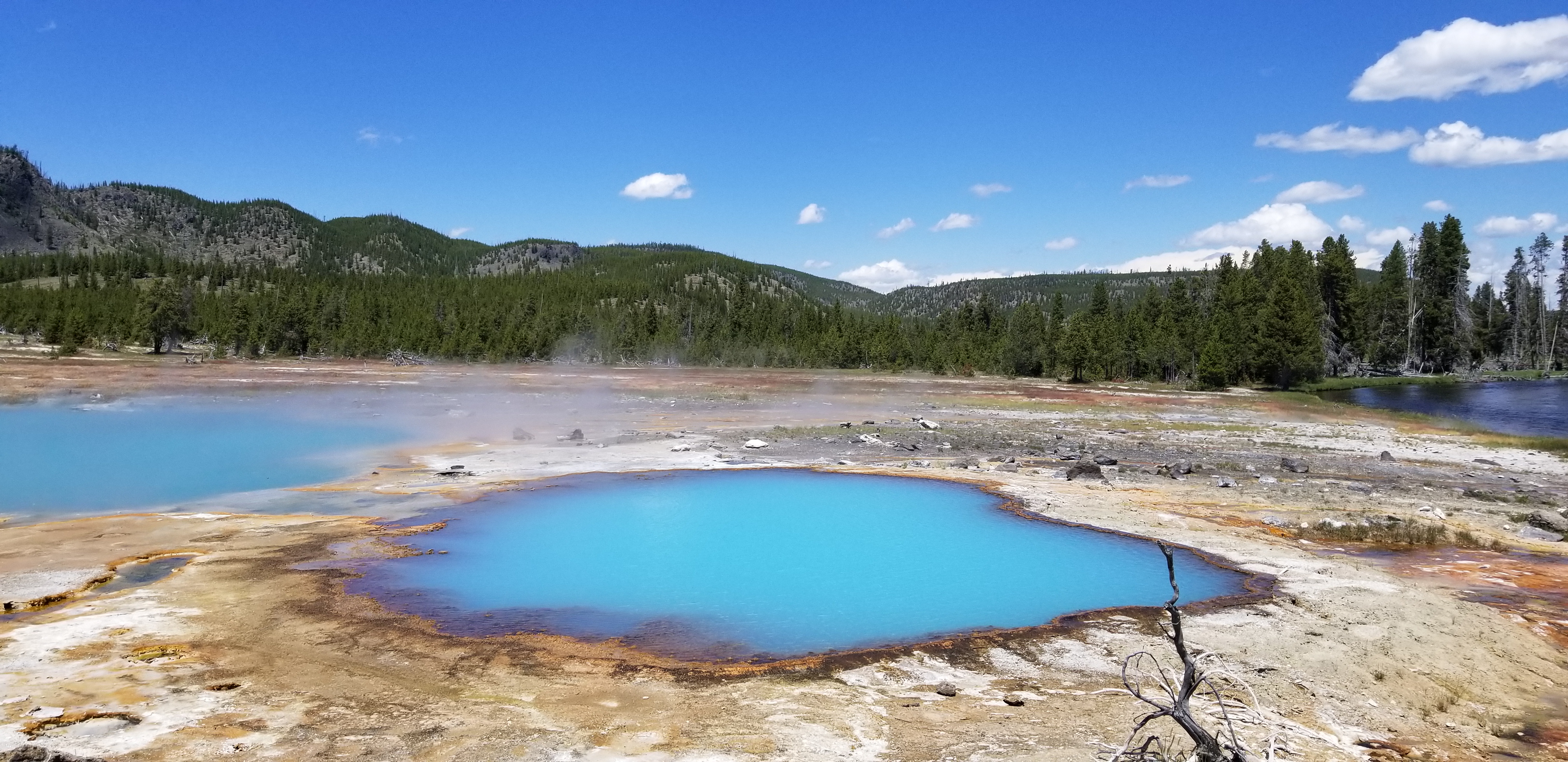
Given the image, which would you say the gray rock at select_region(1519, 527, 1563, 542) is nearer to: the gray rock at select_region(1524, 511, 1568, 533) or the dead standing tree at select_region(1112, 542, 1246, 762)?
the gray rock at select_region(1524, 511, 1568, 533)

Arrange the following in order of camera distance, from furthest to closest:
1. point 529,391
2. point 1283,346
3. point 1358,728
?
1. point 1283,346
2. point 529,391
3. point 1358,728

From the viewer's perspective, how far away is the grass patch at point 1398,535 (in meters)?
12.2

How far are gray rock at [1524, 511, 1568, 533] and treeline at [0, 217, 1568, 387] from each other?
44.2 meters

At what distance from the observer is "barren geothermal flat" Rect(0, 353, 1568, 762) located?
229 inches

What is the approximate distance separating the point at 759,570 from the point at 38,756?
25.2 ft

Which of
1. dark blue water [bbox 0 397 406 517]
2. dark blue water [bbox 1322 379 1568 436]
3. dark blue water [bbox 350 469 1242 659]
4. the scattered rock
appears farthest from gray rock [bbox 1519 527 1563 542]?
dark blue water [bbox 1322 379 1568 436]

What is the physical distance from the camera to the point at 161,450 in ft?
68.9

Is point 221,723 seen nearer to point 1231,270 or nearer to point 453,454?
point 453,454

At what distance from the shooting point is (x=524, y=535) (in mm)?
12641

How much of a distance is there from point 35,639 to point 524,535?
606cm

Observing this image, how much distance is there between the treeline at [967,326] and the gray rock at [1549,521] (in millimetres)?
44249

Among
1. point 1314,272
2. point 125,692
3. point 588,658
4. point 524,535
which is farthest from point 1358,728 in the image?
point 1314,272

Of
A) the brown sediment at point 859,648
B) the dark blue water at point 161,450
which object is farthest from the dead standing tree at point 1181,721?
the dark blue water at point 161,450

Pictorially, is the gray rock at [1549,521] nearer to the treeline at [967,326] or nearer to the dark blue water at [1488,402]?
the dark blue water at [1488,402]
